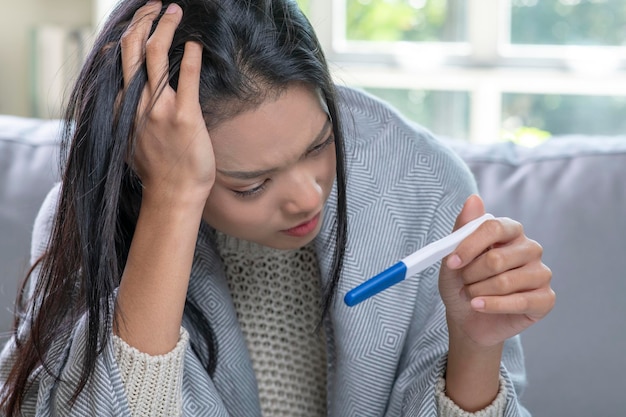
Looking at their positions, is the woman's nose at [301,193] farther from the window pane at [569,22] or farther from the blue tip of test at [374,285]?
the window pane at [569,22]

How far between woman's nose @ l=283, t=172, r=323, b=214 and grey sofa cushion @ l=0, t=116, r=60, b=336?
0.62 meters

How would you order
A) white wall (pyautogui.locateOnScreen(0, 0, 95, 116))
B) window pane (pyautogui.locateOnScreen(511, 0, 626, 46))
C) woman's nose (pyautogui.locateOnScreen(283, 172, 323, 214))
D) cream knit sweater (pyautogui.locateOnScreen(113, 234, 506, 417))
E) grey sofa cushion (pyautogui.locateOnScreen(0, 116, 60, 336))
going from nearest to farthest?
1. woman's nose (pyautogui.locateOnScreen(283, 172, 323, 214))
2. cream knit sweater (pyautogui.locateOnScreen(113, 234, 506, 417))
3. grey sofa cushion (pyautogui.locateOnScreen(0, 116, 60, 336))
4. window pane (pyautogui.locateOnScreen(511, 0, 626, 46))
5. white wall (pyautogui.locateOnScreen(0, 0, 95, 116))

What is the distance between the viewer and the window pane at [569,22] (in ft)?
9.02

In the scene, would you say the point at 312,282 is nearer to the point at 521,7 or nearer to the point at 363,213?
the point at 363,213

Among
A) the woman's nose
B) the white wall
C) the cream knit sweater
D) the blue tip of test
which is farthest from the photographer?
the white wall

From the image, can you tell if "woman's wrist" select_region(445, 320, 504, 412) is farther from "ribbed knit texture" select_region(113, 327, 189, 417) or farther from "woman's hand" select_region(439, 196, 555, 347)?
"ribbed knit texture" select_region(113, 327, 189, 417)

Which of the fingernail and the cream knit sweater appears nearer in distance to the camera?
the fingernail

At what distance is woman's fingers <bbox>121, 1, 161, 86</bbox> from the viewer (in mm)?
943

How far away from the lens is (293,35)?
99 centimetres

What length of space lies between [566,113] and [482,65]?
11.6 inches

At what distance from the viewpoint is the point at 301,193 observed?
0.98 metres

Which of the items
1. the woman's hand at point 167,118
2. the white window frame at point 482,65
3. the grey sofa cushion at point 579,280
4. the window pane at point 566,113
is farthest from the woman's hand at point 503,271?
the window pane at point 566,113

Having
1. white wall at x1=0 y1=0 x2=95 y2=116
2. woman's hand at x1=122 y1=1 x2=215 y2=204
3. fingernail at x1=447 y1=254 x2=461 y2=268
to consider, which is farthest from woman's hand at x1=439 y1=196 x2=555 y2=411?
white wall at x1=0 y1=0 x2=95 y2=116

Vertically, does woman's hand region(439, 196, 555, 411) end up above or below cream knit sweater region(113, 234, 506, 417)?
above
